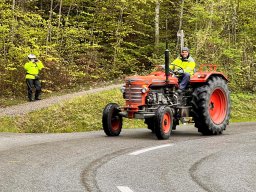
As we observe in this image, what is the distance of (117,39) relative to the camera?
102ft

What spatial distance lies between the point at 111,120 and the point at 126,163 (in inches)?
174

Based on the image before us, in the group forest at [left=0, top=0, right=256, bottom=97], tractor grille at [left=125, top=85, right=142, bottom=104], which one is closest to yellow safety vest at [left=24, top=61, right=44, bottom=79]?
forest at [left=0, top=0, right=256, bottom=97]

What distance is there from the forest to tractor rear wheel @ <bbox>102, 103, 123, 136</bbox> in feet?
17.3

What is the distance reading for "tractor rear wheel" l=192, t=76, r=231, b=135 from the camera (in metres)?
12.9

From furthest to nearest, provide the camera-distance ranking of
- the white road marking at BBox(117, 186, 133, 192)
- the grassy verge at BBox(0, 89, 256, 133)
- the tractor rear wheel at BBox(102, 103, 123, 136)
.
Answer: the grassy verge at BBox(0, 89, 256, 133), the tractor rear wheel at BBox(102, 103, 123, 136), the white road marking at BBox(117, 186, 133, 192)

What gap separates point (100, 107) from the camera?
1811cm

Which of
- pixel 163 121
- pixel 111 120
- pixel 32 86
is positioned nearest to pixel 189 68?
pixel 163 121

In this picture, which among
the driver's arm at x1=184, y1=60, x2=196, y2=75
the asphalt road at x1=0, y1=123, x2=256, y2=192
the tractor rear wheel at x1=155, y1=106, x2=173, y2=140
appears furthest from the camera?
the driver's arm at x1=184, y1=60, x2=196, y2=75

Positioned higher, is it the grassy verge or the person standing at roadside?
the person standing at roadside

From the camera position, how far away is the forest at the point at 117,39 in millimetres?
22469

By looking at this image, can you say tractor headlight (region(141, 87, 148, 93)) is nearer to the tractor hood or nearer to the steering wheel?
the tractor hood

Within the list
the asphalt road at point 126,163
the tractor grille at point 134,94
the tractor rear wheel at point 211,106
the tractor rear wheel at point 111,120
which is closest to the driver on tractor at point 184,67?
the tractor rear wheel at point 211,106

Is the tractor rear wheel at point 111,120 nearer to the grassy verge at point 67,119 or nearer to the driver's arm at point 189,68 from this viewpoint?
the driver's arm at point 189,68

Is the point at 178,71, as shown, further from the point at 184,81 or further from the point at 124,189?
the point at 124,189
